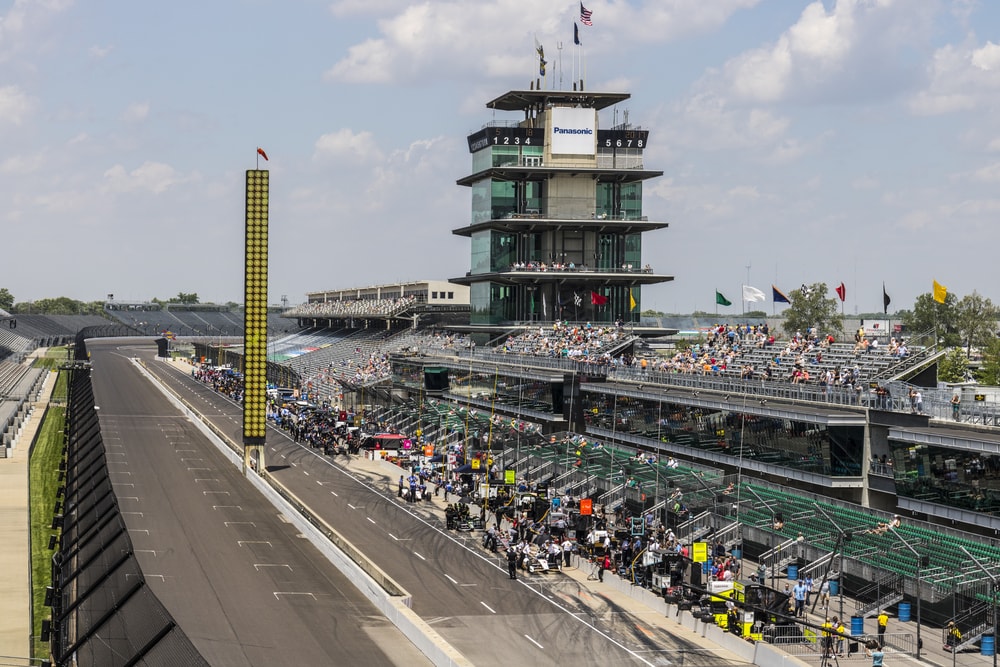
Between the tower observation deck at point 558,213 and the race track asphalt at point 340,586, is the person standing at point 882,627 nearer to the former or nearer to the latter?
the race track asphalt at point 340,586

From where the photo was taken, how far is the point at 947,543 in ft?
111

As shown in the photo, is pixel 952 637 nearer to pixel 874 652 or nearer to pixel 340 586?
pixel 874 652

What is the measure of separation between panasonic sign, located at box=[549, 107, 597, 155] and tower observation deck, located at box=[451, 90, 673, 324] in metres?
0.08

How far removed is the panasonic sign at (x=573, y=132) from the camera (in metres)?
99.9

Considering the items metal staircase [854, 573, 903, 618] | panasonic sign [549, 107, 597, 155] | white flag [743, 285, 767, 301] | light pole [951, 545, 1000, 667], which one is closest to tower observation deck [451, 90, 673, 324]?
panasonic sign [549, 107, 597, 155]

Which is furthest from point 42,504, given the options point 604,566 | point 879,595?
point 879,595

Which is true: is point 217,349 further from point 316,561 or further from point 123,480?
point 316,561

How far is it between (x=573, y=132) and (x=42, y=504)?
59956 millimetres

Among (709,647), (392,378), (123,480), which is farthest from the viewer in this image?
(392,378)

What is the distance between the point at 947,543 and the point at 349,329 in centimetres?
13559

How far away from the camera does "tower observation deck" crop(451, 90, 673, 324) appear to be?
99750 millimetres

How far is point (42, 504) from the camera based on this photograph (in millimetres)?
52250

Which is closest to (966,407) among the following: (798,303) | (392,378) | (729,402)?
(729,402)

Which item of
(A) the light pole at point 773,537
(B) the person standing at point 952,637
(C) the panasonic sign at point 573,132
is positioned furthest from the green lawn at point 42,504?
(C) the panasonic sign at point 573,132
